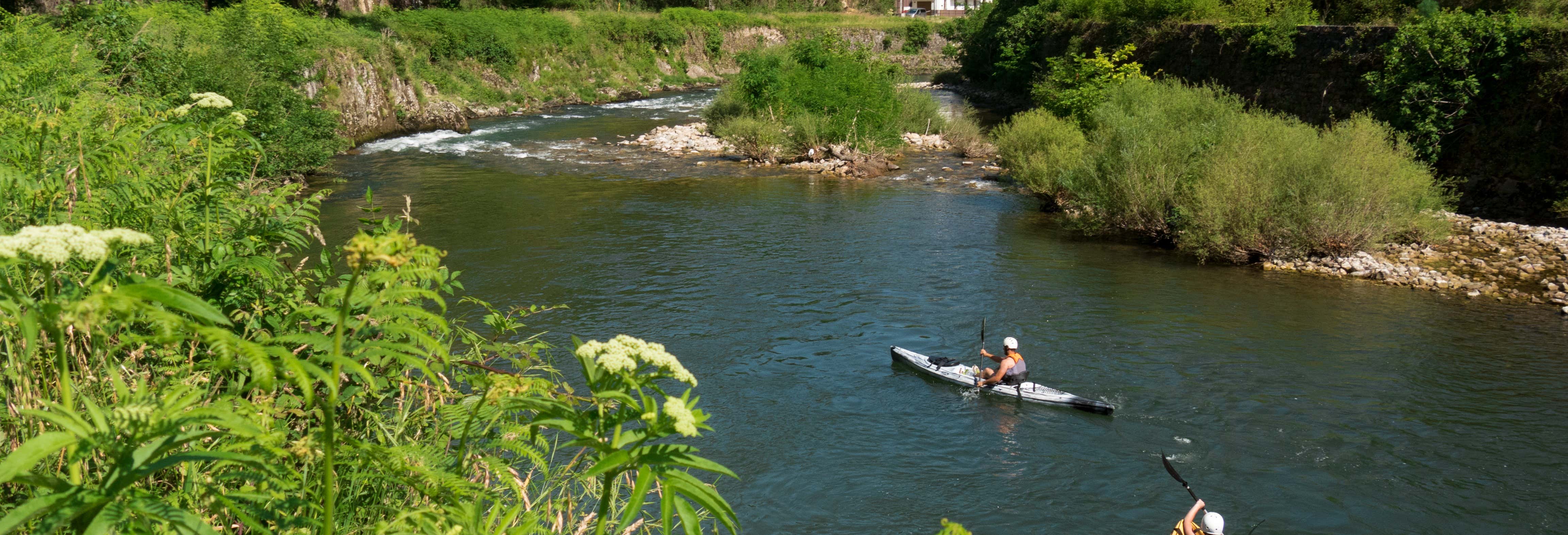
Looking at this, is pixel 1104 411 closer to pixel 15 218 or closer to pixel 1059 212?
pixel 15 218

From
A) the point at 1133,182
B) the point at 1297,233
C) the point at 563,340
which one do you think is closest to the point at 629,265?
the point at 563,340

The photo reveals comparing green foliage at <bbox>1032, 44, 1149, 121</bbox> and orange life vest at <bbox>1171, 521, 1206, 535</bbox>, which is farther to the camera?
green foliage at <bbox>1032, 44, 1149, 121</bbox>

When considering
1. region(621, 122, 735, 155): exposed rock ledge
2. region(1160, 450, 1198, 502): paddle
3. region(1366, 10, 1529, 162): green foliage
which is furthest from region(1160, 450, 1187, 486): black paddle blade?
region(621, 122, 735, 155): exposed rock ledge

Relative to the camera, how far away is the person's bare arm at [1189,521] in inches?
311

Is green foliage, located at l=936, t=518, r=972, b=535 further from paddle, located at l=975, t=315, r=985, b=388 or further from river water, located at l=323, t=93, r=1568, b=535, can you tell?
paddle, located at l=975, t=315, r=985, b=388

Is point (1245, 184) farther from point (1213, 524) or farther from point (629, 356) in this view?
point (629, 356)

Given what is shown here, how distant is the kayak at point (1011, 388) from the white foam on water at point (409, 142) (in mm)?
22757

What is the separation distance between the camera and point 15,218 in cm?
388

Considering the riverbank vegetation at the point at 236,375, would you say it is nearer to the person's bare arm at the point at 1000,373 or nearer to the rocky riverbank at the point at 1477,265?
the person's bare arm at the point at 1000,373

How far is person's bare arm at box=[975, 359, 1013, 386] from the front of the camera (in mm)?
11914

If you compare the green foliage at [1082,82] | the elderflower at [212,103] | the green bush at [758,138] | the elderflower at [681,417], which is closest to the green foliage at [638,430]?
the elderflower at [681,417]

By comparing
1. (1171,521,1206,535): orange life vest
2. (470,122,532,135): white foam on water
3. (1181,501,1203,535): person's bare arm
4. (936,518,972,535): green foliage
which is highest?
(936,518,972,535): green foliage

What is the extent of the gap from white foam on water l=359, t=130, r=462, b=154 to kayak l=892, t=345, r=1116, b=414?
22.8m

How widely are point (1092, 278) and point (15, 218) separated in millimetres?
15874
